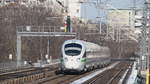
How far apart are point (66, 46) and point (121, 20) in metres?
79.2

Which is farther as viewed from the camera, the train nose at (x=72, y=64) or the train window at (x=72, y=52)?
→ the train window at (x=72, y=52)

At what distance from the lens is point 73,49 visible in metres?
41.5

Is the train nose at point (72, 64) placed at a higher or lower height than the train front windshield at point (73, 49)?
lower

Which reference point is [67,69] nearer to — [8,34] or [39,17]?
[8,34]

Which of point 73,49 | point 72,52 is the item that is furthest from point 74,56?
point 73,49

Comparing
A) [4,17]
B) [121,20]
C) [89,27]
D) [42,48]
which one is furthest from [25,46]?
[121,20]

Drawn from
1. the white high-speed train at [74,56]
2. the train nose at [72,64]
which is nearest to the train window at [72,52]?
the white high-speed train at [74,56]

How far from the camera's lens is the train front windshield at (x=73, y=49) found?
41062mm

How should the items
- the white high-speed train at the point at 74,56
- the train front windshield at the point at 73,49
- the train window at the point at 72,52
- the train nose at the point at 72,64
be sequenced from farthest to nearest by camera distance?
the train front windshield at the point at 73,49 → the train window at the point at 72,52 → the white high-speed train at the point at 74,56 → the train nose at the point at 72,64

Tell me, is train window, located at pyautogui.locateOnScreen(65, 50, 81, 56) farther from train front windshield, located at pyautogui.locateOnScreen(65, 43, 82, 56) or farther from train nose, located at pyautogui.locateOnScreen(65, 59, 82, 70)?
train nose, located at pyautogui.locateOnScreen(65, 59, 82, 70)

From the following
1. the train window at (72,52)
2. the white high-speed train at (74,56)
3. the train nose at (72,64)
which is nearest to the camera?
the train nose at (72,64)

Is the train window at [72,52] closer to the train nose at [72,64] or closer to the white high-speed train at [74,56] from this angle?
the white high-speed train at [74,56]

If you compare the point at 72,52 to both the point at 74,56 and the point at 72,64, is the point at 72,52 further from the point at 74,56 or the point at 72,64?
the point at 72,64

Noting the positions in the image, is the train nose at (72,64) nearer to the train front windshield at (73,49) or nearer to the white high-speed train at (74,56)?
the white high-speed train at (74,56)
